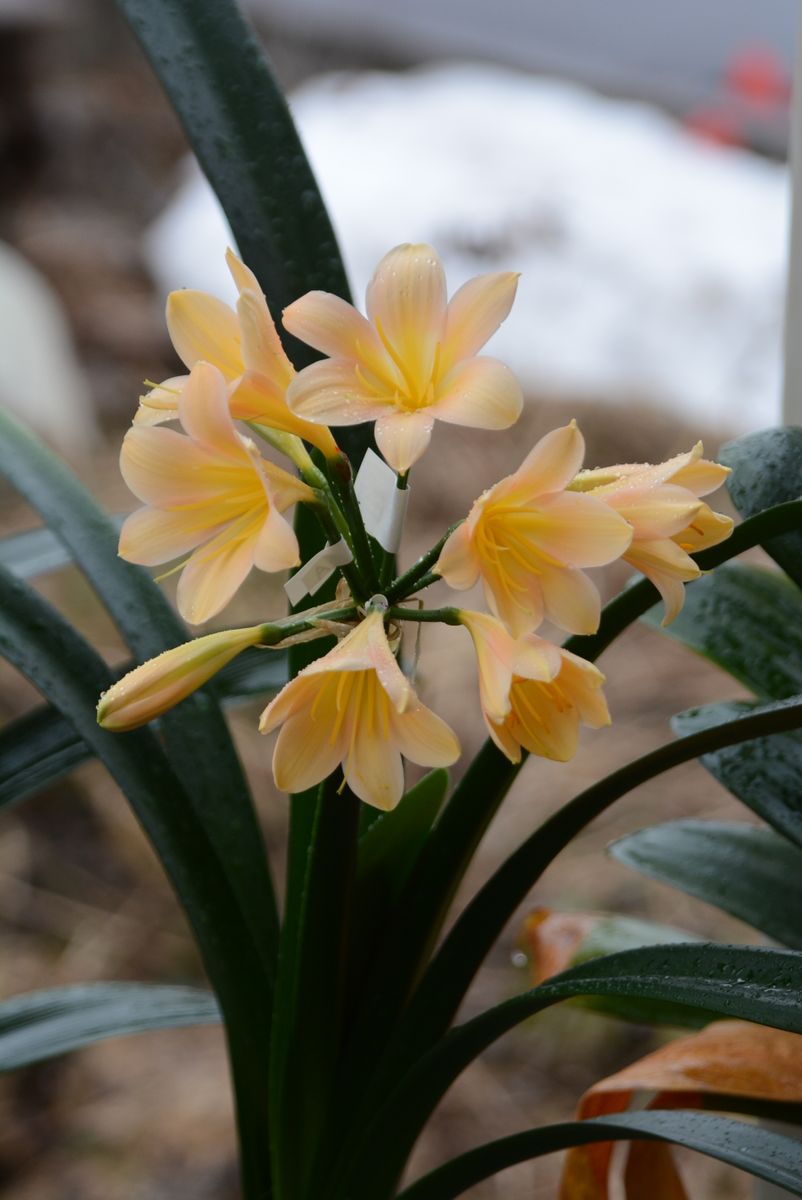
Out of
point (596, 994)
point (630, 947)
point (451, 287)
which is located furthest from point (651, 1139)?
point (451, 287)

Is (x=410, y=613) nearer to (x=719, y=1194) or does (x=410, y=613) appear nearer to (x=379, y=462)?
(x=379, y=462)

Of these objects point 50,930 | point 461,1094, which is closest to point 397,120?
point 50,930

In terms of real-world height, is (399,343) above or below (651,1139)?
above

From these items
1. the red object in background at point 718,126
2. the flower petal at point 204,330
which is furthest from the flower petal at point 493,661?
the red object in background at point 718,126

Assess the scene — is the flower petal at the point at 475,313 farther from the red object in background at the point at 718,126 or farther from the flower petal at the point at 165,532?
the red object in background at the point at 718,126

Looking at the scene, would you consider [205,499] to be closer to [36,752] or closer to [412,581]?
[412,581]
